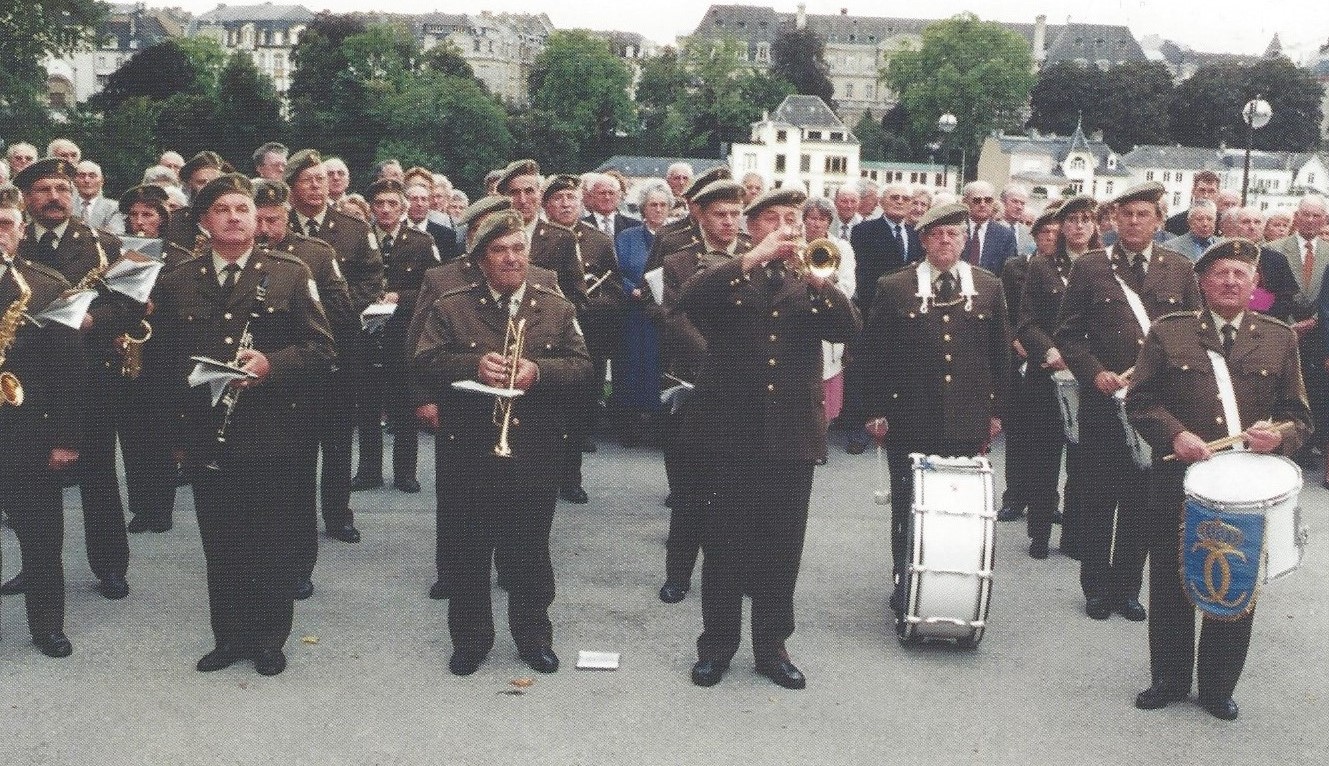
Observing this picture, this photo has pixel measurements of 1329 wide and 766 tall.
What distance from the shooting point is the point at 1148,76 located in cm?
11194

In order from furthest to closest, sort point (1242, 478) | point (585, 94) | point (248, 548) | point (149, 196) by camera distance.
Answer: point (585, 94) < point (149, 196) < point (248, 548) < point (1242, 478)

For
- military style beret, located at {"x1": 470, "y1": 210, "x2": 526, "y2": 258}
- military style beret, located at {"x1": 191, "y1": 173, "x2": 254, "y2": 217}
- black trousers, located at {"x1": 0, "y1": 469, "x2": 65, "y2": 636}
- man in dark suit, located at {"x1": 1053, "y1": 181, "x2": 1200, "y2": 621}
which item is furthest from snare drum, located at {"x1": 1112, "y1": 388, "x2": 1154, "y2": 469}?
black trousers, located at {"x1": 0, "y1": 469, "x2": 65, "y2": 636}

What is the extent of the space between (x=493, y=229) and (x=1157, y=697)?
4.22 metres

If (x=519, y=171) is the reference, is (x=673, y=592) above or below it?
below

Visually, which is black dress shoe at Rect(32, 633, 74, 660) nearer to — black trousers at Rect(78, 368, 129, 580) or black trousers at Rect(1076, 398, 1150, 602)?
black trousers at Rect(78, 368, 129, 580)

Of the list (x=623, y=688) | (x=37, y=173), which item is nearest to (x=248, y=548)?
(x=623, y=688)

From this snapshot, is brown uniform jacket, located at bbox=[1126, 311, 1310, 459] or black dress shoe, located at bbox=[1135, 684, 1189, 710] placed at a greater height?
brown uniform jacket, located at bbox=[1126, 311, 1310, 459]

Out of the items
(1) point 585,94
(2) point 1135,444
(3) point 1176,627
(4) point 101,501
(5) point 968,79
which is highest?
(5) point 968,79

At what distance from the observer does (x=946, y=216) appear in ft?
24.1

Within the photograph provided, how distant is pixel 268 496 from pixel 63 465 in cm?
130

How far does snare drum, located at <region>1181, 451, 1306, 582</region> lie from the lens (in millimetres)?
5918

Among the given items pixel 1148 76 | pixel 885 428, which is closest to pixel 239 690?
pixel 885 428

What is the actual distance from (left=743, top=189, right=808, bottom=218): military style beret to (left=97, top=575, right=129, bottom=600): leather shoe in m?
4.67

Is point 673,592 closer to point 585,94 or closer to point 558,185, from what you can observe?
point 558,185
